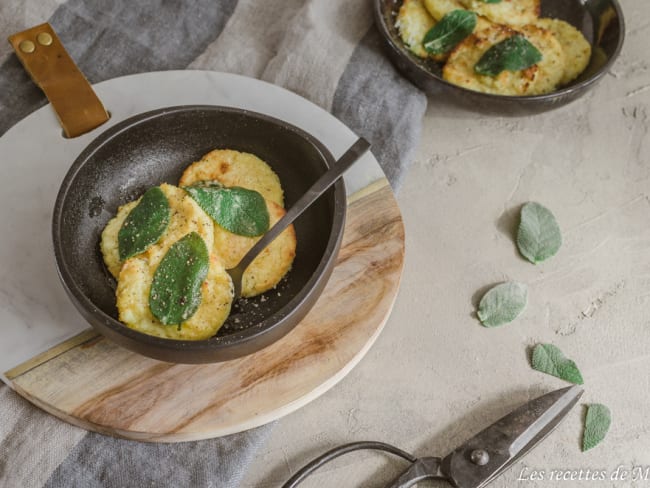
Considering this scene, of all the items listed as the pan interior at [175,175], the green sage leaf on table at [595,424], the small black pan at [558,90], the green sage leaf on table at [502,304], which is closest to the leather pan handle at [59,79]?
the pan interior at [175,175]

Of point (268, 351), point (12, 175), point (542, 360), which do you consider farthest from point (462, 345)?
point (12, 175)

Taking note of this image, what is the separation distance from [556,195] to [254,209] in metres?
0.81

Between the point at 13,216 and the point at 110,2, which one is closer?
the point at 13,216

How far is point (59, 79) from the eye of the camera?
1.87 m

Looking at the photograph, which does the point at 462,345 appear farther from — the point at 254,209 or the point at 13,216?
the point at 13,216

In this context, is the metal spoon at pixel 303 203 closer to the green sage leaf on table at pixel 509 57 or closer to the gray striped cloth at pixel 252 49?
the gray striped cloth at pixel 252 49

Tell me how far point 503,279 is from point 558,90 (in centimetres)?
51

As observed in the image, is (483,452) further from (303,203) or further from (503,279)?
(303,203)

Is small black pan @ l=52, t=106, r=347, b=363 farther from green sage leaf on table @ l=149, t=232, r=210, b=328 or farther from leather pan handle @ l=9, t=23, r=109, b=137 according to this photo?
leather pan handle @ l=9, t=23, r=109, b=137

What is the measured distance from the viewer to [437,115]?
81.7 inches

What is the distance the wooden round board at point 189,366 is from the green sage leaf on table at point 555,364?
357 millimetres

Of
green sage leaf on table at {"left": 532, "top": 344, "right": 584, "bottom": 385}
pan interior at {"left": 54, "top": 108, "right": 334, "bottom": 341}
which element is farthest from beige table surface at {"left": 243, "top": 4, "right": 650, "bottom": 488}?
pan interior at {"left": 54, "top": 108, "right": 334, "bottom": 341}

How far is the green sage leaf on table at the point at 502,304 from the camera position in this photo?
1.76 m

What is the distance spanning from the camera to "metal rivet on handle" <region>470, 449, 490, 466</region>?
4.93ft
